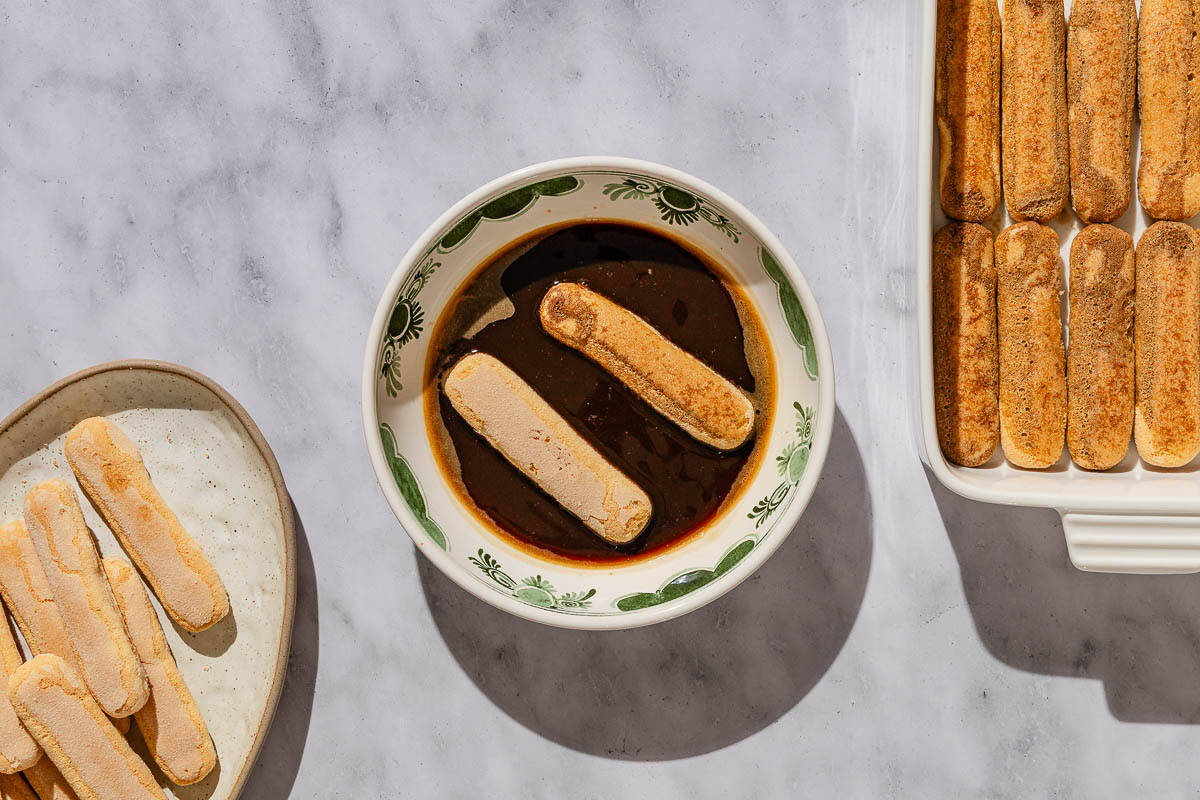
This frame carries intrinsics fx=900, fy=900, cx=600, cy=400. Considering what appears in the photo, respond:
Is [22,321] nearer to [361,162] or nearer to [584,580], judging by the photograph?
[361,162]

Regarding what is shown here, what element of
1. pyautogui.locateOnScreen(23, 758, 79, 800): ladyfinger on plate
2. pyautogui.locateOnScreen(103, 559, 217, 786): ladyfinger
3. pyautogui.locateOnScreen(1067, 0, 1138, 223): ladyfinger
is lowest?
pyautogui.locateOnScreen(23, 758, 79, 800): ladyfinger on plate

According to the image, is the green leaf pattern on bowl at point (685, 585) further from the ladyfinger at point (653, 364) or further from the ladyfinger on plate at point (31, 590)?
the ladyfinger on plate at point (31, 590)

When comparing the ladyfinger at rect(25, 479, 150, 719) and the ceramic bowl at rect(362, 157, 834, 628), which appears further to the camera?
the ladyfinger at rect(25, 479, 150, 719)

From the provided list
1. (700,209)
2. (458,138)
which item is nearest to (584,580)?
(700,209)

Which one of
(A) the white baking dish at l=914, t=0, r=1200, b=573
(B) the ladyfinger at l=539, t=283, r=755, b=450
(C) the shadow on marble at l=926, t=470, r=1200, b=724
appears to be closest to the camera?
(A) the white baking dish at l=914, t=0, r=1200, b=573

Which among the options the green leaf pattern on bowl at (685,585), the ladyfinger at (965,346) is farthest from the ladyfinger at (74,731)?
the ladyfinger at (965,346)

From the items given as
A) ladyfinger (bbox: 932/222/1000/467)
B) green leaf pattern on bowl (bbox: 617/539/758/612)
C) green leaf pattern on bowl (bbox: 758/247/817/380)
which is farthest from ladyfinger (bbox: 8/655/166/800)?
ladyfinger (bbox: 932/222/1000/467)

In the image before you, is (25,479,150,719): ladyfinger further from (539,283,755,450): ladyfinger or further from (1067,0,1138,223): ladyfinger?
(1067,0,1138,223): ladyfinger
